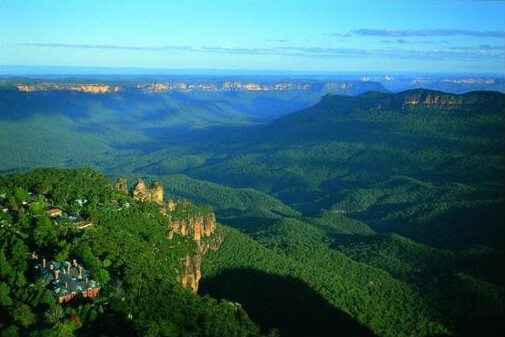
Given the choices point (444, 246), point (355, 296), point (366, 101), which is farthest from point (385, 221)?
point (366, 101)

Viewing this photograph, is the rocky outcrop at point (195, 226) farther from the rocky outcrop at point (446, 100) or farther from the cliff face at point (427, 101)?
the rocky outcrop at point (446, 100)

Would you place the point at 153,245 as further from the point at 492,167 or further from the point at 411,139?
the point at 411,139

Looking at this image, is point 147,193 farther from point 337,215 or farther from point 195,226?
point 337,215

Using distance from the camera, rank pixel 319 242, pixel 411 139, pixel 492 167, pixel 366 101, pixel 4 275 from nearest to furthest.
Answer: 1. pixel 4 275
2. pixel 319 242
3. pixel 492 167
4. pixel 411 139
5. pixel 366 101

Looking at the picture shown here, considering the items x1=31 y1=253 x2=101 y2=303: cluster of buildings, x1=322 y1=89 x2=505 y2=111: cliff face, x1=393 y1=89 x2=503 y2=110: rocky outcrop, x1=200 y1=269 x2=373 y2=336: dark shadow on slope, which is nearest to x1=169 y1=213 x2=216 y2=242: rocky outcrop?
x1=200 y1=269 x2=373 y2=336: dark shadow on slope

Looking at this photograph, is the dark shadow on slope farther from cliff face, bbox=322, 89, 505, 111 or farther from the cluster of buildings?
cliff face, bbox=322, 89, 505, 111

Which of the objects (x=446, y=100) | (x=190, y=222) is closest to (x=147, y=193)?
(x=190, y=222)
